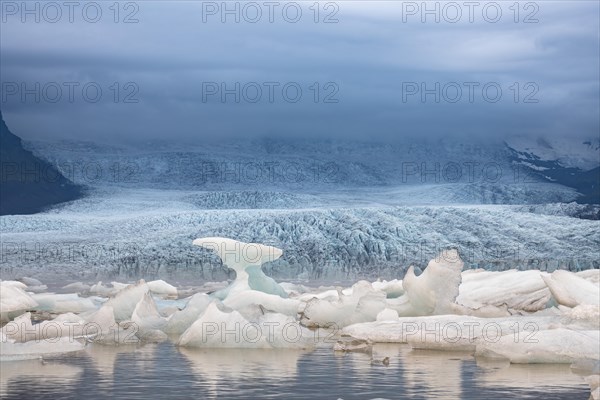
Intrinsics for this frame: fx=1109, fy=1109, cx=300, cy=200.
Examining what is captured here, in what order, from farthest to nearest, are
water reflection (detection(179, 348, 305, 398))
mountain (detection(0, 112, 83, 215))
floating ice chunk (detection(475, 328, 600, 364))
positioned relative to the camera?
mountain (detection(0, 112, 83, 215))
floating ice chunk (detection(475, 328, 600, 364))
water reflection (detection(179, 348, 305, 398))

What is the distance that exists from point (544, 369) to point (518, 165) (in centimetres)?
11643

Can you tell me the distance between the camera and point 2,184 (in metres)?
87.0

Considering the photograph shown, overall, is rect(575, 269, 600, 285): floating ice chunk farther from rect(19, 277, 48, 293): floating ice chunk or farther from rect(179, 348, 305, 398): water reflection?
rect(19, 277, 48, 293): floating ice chunk

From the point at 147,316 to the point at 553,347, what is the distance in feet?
19.1

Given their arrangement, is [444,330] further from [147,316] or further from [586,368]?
[147,316]

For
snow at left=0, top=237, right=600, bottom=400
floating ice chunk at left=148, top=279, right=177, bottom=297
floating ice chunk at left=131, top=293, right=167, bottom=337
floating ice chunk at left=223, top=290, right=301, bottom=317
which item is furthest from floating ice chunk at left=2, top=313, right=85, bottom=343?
floating ice chunk at left=148, top=279, right=177, bottom=297

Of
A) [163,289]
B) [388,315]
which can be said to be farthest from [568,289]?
[163,289]

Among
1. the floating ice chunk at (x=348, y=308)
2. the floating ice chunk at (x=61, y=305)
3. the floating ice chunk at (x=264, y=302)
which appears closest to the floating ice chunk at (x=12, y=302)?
the floating ice chunk at (x=61, y=305)

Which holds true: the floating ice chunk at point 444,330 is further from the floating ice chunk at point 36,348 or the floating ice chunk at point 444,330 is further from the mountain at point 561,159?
the mountain at point 561,159

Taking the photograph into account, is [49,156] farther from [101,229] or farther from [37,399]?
[37,399]

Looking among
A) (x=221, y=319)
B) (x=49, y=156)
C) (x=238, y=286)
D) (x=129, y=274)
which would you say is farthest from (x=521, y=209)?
(x=49, y=156)

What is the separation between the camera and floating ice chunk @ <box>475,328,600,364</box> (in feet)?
37.5

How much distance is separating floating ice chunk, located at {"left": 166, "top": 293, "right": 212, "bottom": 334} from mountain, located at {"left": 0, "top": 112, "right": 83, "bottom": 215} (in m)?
63.3

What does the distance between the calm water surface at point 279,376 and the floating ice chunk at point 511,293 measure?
12.4 ft
